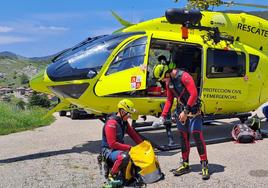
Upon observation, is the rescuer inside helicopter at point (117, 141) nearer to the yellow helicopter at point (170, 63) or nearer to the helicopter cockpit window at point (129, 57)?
the yellow helicopter at point (170, 63)

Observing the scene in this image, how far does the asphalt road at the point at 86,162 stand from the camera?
21.5 feet

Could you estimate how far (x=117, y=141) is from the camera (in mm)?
6246

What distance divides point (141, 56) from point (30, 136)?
189 inches

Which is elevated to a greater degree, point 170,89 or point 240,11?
point 240,11

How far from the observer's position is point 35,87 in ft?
29.8

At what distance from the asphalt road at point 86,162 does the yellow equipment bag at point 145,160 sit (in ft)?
0.67

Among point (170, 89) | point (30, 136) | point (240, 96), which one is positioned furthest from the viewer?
point (30, 136)

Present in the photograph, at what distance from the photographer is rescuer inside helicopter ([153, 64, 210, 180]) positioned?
6852 millimetres

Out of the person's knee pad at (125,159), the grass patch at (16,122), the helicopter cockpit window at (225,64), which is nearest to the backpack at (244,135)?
the helicopter cockpit window at (225,64)

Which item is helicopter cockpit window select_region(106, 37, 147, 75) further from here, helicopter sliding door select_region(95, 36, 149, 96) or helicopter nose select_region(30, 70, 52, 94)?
helicopter nose select_region(30, 70, 52, 94)

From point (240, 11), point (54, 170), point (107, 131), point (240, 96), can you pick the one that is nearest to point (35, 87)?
point (54, 170)

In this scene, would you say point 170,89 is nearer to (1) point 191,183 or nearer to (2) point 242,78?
(1) point 191,183

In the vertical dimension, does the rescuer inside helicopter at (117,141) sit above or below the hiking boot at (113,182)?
above

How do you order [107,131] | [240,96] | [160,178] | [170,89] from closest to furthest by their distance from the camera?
[107,131] → [160,178] → [170,89] → [240,96]
